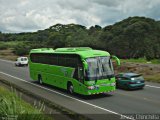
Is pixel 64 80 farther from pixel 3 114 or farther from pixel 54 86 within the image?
pixel 3 114

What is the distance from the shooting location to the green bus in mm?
19594

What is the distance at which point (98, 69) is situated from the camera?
19844 mm

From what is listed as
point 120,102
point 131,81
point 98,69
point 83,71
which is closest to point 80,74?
point 83,71

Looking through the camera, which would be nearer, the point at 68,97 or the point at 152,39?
the point at 68,97

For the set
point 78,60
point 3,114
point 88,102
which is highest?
point 78,60

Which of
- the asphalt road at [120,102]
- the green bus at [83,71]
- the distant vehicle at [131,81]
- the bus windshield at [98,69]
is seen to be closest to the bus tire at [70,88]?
the green bus at [83,71]

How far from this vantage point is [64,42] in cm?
8831

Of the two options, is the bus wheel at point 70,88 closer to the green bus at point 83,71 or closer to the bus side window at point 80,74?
the green bus at point 83,71

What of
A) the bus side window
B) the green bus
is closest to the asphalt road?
the green bus

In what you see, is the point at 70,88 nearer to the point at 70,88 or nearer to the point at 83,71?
the point at 70,88

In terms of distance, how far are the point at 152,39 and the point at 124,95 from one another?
145ft

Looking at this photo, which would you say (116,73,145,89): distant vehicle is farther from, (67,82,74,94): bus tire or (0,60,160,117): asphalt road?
(67,82,74,94): bus tire

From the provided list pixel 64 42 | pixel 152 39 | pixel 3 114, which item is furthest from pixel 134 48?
pixel 3 114

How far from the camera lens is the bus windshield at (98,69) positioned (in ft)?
64.3
